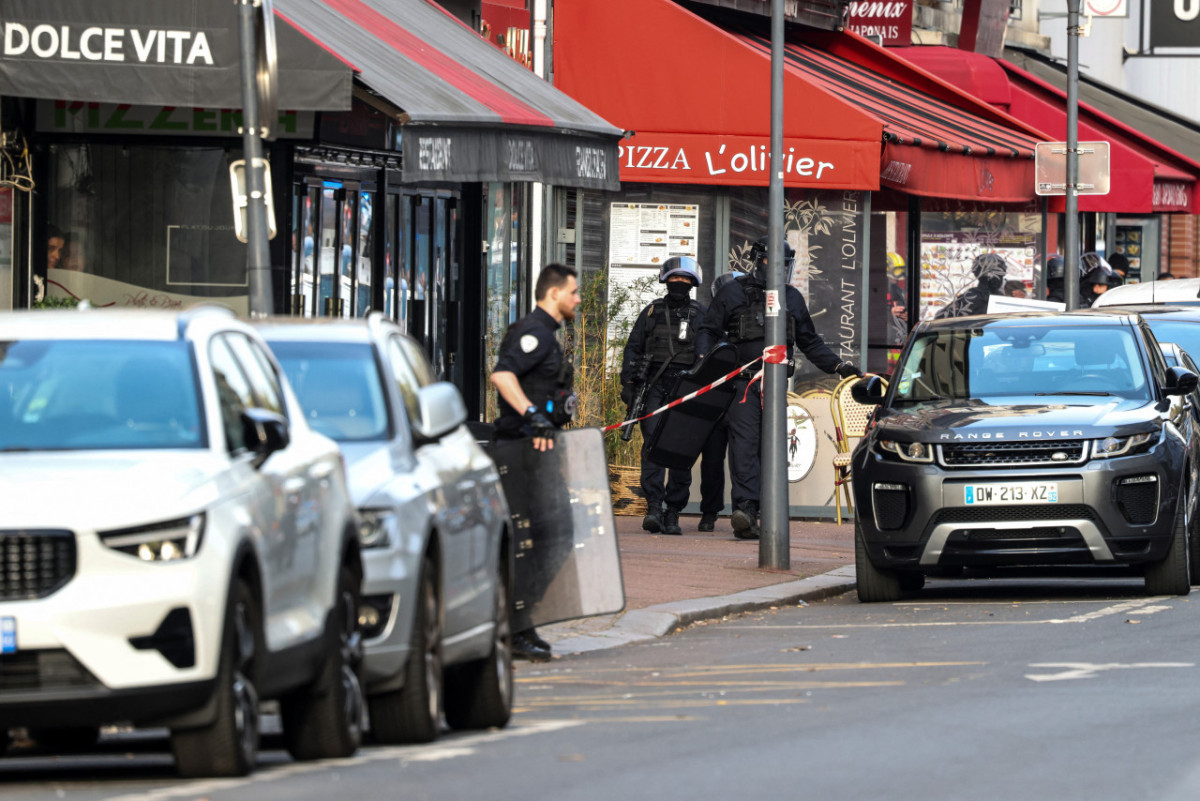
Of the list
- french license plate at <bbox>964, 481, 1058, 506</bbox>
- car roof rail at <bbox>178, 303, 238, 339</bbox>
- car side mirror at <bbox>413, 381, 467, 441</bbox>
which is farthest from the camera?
french license plate at <bbox>964, 481, 1058, 506</bbox>

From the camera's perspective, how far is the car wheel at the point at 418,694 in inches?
354

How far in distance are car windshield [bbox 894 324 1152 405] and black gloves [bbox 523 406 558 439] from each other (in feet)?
13.5

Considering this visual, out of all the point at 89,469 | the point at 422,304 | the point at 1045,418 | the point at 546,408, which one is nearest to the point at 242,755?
the point at 89,469

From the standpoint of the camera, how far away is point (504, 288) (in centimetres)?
2400

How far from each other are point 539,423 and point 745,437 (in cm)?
736

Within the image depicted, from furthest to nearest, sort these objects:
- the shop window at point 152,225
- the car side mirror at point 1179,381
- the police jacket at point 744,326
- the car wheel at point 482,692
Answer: the police jacket at point 744,326 → the shop window at point 152,225 → the car side mirror at point 1179,381 → the car wheel at point 482,692

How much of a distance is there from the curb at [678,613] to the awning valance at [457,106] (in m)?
3.22

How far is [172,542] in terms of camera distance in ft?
24.3

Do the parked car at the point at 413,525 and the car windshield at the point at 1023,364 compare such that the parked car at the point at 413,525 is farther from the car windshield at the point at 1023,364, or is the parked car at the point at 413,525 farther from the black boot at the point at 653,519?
the black boot at the point at 653,519

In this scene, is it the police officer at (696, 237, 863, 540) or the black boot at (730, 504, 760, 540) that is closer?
the police officer at (696, 237, 863, 540)

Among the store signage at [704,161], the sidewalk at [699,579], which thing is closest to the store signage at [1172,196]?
the store signage at [704,161]

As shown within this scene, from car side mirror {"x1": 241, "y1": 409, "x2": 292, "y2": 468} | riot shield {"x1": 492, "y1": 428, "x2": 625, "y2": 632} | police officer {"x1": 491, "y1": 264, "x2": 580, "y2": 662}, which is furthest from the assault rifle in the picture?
car side mirror {"x1": 241, "y1": 409, "x2": 292, "y2": 468}

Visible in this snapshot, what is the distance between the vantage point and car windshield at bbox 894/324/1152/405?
15.9m

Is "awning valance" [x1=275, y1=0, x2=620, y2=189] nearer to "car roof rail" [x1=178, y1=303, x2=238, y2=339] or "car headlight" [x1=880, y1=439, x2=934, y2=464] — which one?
"car headlight" [x1=880, y1=439, x2=934, y2=464]
